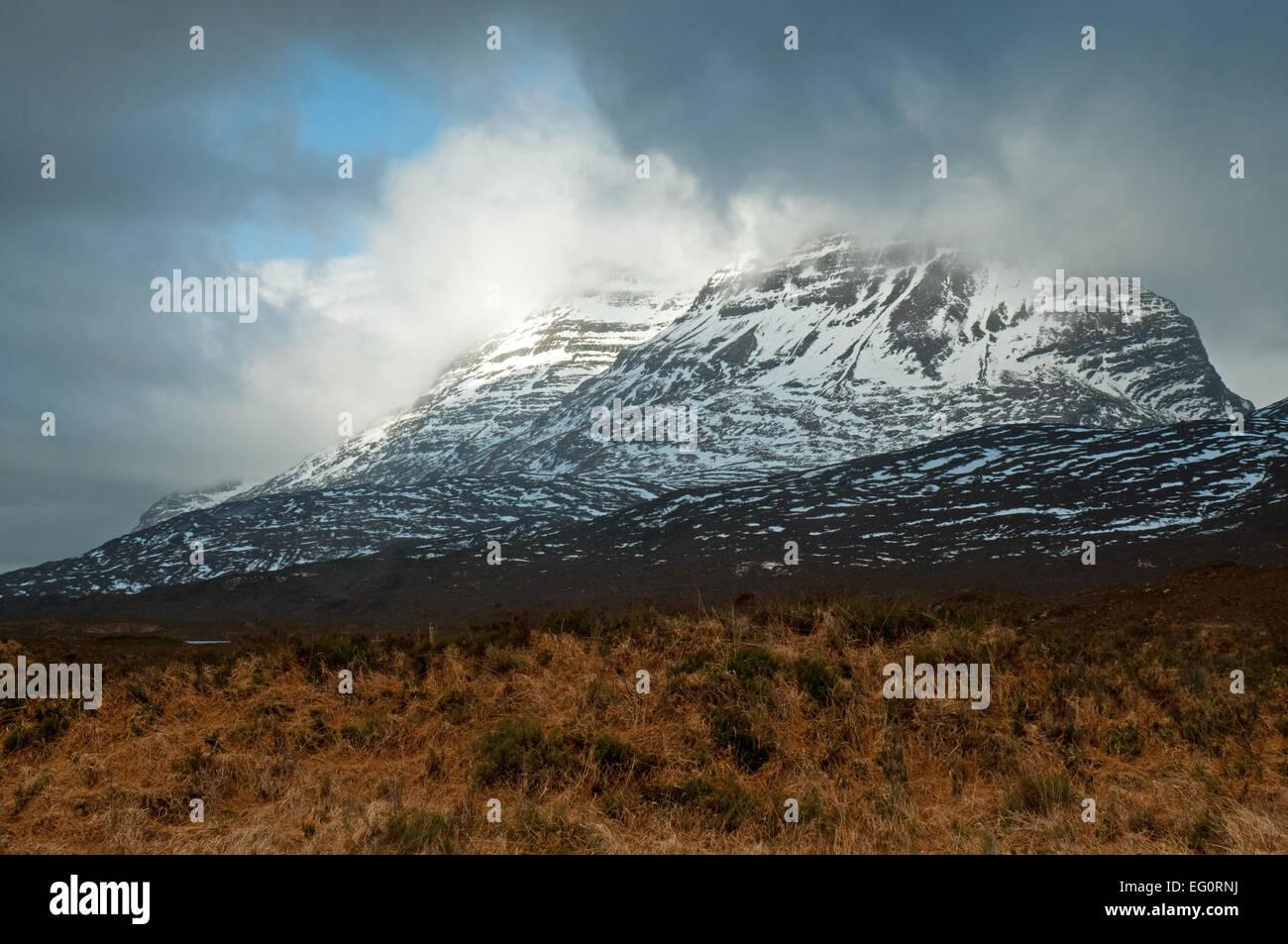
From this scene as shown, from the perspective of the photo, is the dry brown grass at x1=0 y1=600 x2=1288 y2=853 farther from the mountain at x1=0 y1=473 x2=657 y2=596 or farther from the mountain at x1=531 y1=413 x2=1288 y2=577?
the mountain at x1=0 y1=473 x2=657 y2=596

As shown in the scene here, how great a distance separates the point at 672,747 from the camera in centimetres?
1101

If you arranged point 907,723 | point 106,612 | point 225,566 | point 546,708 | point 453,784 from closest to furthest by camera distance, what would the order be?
point 453,784 < point 907,723 < point 546,708 < point 106,612 < point 225,566

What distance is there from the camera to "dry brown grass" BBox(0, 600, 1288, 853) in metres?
9.04

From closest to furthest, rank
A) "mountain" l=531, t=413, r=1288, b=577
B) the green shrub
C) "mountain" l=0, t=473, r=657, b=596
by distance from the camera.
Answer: the green shrub
"mountain" l=531, t=413, r=1288, b=577
"mountain" l=0, t=473, r=657, b=596

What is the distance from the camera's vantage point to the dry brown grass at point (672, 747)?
9039mm

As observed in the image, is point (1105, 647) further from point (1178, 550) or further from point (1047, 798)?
point (1178, 550)

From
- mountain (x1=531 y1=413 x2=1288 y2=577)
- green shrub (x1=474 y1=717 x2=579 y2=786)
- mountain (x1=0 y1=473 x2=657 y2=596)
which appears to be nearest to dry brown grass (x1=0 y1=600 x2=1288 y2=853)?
green shrub (x1=474 y1=717 x2=579 y2=786)

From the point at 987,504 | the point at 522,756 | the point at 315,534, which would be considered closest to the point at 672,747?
the point at 522,756

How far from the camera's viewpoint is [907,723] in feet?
37.2

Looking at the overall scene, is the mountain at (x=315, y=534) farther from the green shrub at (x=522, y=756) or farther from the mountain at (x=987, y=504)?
the green shrub at (x=522, y=756)

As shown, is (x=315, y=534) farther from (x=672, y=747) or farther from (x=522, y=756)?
(x=672, y=747)

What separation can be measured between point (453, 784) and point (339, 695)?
10.5 feet

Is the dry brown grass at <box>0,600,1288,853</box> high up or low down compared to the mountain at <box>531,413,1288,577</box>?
down
